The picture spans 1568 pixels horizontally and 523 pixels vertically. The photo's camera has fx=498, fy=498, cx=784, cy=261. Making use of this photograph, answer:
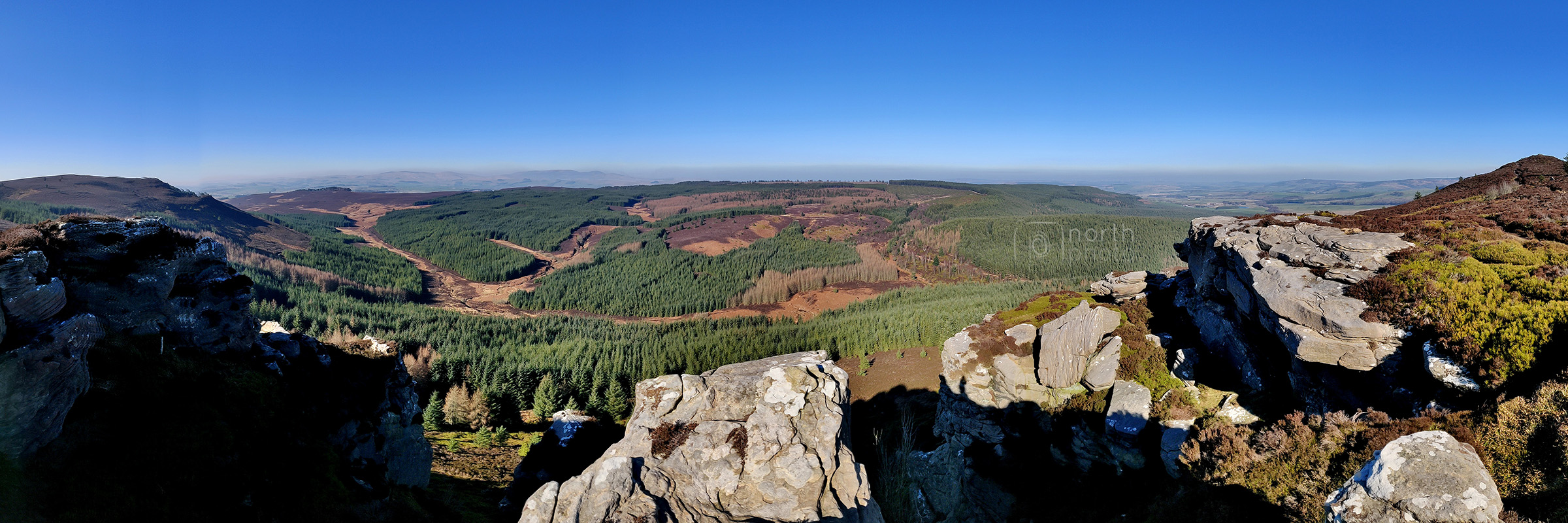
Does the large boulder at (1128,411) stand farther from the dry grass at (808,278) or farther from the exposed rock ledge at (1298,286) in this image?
the dry grass at (808,278)

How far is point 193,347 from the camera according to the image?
40.9 feet

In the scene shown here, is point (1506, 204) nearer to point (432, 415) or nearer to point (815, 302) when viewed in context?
point (432, 415)

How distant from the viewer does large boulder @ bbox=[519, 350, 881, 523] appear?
9.70 metres

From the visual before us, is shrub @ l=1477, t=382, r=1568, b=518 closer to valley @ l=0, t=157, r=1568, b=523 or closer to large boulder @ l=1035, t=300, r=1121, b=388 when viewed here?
valley @ l=0, t=157, r=1568, b=523

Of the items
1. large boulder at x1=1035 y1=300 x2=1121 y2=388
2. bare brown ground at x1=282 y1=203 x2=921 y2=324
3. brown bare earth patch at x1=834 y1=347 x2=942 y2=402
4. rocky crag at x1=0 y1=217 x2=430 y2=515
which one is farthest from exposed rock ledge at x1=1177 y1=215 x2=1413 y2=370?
bare brown ground at x1=282 y1=203 x2=921 y2=324

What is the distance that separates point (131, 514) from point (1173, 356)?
28.4 metres

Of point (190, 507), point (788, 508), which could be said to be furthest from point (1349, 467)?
point (190, 507)

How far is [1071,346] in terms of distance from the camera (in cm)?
2092

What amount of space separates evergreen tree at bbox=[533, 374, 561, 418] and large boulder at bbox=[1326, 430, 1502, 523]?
43.2m

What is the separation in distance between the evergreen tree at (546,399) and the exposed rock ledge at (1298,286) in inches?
1654

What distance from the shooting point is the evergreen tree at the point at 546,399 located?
40250mm

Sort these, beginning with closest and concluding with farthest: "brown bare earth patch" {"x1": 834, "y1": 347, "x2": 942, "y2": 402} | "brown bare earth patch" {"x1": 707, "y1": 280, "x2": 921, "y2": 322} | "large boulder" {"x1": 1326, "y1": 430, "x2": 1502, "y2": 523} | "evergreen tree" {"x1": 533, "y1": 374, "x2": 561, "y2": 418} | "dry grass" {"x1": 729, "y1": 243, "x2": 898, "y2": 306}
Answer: "large boulder" {"x1": 1326, "y1": 430, "x2": 1502, "y2": 523} < "evergreen tree" {"x1": 533, "y1": 374, "x2": 561, "y2": 418} < "brown bare earth patch" {"x1": 834, "y1": 347, "x2": 942, "y2": 402} < "brown bare earth patch" {"x1": 707, "y1": 280, "x2": 921, "y2": 322} < "dry grass" {"x1": 729, "y1": 243, "x2": 898, "y2": 306}

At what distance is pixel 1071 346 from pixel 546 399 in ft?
123

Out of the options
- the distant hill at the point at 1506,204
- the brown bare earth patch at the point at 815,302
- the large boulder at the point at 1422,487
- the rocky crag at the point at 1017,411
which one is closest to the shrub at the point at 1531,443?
the large boulder at the point at 1422,487
